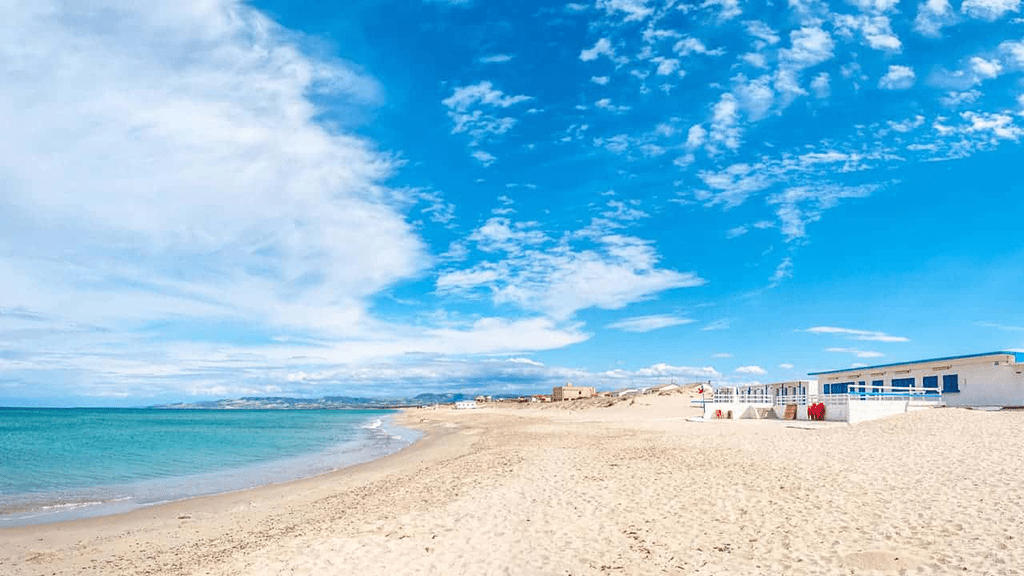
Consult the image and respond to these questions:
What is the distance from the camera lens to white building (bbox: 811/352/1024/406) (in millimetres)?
30681

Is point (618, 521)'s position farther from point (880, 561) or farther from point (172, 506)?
point (172, 506)

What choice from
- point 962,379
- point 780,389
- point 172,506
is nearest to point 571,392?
point 780,389

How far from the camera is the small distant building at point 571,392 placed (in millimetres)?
98375

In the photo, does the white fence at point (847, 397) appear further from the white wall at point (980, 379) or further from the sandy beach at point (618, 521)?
the sandy beach at point (618, 521)

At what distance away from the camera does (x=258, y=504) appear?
16016 mm

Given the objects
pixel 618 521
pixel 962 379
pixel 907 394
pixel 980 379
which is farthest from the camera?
pixel 907 394

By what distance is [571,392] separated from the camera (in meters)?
98.8

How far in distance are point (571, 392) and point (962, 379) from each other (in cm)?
6823

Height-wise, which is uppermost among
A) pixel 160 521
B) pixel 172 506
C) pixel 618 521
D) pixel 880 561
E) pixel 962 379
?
pixel 962 379

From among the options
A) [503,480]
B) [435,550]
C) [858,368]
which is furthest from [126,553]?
[858,368]

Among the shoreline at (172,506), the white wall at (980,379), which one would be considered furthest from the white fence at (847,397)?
the shoreline at (172,506)

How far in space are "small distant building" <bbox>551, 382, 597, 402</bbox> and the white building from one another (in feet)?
202

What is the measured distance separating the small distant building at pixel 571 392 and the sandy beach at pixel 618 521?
8026 centimetres

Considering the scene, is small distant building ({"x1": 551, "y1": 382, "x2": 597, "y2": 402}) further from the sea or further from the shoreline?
the shoreline
